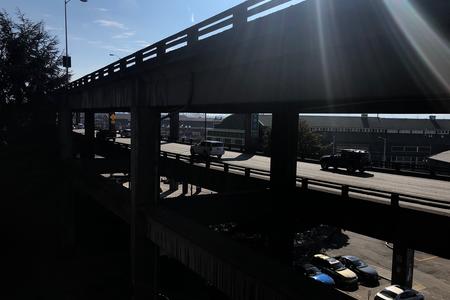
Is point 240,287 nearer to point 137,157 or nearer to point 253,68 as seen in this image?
point 253,68

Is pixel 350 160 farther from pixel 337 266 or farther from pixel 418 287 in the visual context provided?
pixel 418 287

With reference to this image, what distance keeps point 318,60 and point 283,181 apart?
12052mm

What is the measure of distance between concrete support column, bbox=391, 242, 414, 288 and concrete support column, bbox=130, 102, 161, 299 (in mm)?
14761

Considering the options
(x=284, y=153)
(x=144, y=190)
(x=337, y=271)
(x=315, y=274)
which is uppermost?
(x=284, y=153)

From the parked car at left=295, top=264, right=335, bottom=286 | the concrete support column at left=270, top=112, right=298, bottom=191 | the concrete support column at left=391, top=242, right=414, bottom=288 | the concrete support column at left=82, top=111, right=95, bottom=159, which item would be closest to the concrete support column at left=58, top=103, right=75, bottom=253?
the concrete support column at left=82, top=111, right=95, bottom=159

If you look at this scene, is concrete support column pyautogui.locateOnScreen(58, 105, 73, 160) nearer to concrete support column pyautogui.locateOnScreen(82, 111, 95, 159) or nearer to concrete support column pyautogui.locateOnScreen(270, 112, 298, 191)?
concrete support column pyautogui.locateOnScreen(82, 111, 95, 159)

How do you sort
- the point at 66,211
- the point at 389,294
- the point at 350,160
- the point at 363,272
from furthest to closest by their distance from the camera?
the point at 66,211, the point at 350,160, the point at 363,272, the point at 389,294

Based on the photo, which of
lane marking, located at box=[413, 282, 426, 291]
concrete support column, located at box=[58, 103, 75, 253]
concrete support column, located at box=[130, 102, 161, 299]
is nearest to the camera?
concrete support column, located at box=[130, 102, 161, 299]

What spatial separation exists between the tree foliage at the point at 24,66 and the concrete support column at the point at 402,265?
134 feet

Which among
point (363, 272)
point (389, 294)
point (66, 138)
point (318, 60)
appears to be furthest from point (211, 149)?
point (318, 60)

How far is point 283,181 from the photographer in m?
18.2

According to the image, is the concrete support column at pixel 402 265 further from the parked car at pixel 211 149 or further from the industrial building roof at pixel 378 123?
the industrial building roof at pixel 378 123

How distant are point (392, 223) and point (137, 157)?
994 cm

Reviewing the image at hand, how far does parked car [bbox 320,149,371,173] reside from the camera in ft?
94.9
